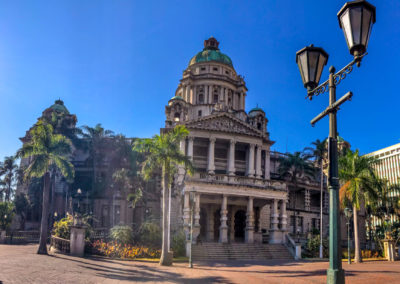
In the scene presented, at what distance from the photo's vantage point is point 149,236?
3388cm

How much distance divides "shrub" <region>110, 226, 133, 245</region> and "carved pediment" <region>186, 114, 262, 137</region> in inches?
690

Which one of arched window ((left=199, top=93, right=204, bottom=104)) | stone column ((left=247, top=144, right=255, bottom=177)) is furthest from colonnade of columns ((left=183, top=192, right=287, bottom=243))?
arched window ((left=199, top=93, right=204, bottom=104))

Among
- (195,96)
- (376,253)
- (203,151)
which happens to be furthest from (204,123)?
(376,253)

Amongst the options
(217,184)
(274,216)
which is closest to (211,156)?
(217,184)

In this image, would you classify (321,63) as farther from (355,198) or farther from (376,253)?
(376,253)

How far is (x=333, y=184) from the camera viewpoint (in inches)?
267

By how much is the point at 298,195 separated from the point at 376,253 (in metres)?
25.8

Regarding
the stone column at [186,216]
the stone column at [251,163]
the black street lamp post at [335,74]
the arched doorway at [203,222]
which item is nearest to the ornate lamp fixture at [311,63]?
the black street lamp post at [335,74]

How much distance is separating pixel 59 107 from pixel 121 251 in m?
46.4

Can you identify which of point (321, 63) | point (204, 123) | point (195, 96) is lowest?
point (321, 63)

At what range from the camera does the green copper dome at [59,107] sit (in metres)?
68.0

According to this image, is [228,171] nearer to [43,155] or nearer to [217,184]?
[217,184]

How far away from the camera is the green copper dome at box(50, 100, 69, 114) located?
223ft

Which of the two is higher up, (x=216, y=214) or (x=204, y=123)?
(x=204, y=123)
